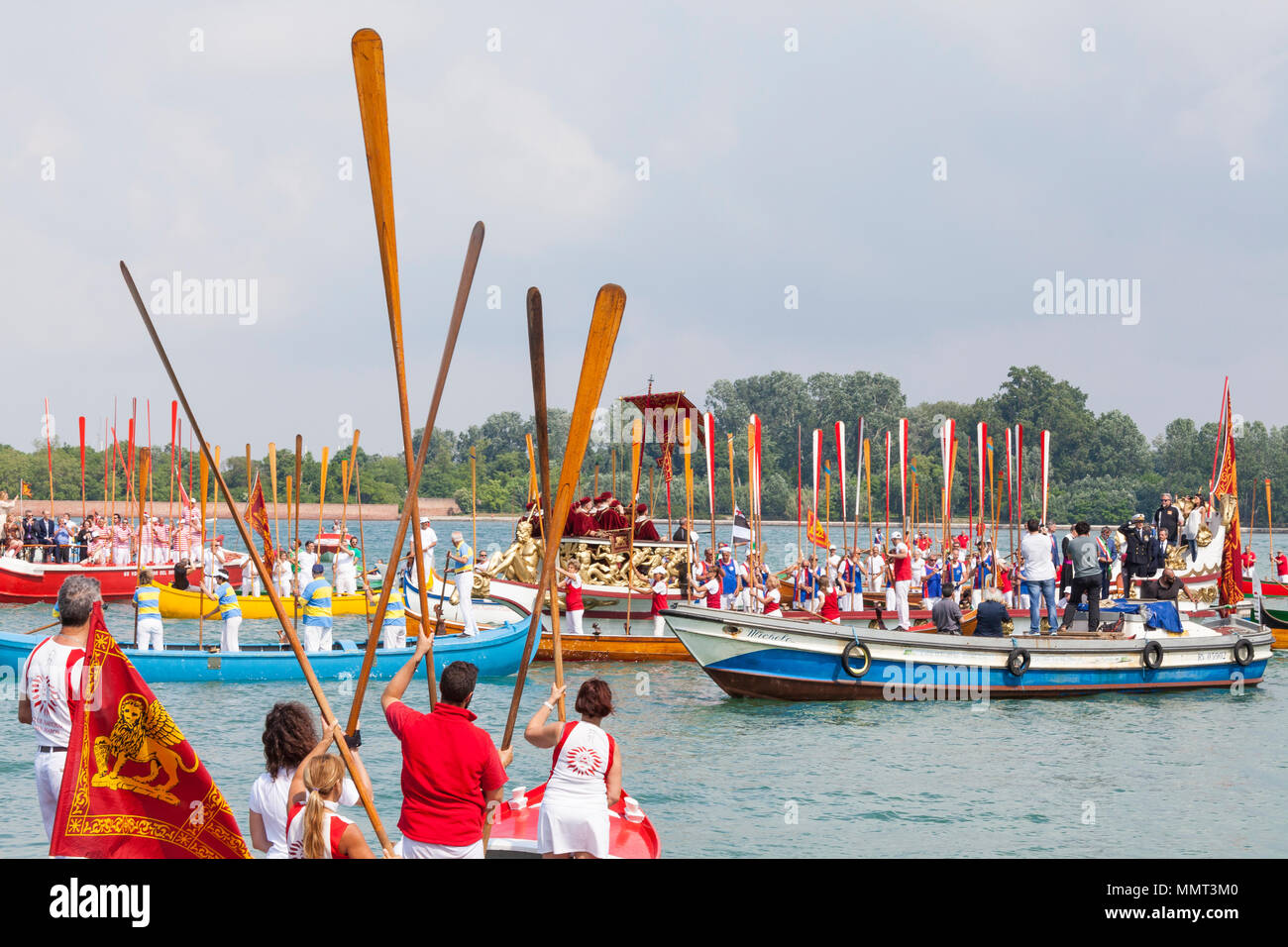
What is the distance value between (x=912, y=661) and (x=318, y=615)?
1059 cm

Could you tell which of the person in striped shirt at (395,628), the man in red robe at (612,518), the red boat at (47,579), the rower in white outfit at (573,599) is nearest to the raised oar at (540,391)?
the person in striped shirt at (395,628)

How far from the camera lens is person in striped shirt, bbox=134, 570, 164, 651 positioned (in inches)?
832

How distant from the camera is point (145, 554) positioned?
40.6 metres

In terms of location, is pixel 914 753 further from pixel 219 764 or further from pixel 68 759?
pixel 68 759

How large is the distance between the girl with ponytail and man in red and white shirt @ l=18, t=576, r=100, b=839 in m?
1.56

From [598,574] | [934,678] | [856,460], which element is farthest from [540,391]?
[856,460]

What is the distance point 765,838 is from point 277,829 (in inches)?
319

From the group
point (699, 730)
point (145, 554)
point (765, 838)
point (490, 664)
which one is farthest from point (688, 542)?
point (145, 554)

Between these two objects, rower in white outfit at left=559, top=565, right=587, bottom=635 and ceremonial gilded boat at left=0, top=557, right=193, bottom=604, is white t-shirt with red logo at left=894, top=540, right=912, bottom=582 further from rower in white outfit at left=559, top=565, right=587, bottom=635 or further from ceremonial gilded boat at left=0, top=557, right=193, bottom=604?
ceremonial gilded boat at left=0, top=557, right=193, bottom=604

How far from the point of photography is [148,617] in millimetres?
21531

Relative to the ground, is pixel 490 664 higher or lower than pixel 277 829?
lower

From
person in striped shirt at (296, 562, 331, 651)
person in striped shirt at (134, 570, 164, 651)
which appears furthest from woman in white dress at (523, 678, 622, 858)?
person in striped shirt at (134, 570, 164, 651)

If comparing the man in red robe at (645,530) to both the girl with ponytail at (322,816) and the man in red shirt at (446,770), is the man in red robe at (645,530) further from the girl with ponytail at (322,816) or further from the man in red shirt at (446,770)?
the girl with ponytail at (322,816)

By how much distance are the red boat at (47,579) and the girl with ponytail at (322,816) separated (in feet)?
115
